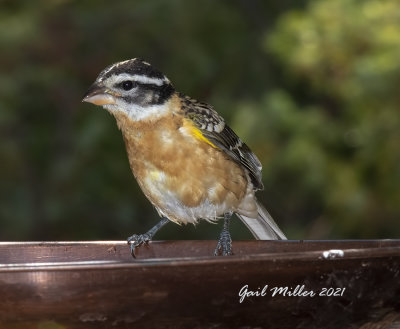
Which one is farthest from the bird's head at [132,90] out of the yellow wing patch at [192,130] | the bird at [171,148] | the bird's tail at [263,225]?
the bird's tail at [263,225]

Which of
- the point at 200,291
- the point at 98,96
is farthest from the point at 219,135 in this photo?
the point at 200,291

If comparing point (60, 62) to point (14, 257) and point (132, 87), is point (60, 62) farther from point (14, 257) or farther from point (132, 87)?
point (14, 257)

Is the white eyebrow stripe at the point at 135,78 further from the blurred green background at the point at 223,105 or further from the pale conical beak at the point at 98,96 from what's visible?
the blurred green background at the point at 223,105

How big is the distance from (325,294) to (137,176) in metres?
1.82

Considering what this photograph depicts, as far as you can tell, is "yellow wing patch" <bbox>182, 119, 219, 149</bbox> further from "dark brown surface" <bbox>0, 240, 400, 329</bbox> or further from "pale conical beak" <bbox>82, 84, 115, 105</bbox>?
"dark brown surface" <bbox>0, 240, 400, 329</bbox>

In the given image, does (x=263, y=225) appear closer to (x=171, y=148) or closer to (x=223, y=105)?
(x=171, y=148)

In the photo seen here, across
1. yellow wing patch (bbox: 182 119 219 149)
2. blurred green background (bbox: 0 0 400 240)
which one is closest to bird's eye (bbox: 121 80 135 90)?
yellow wing patch (bbox: 182 119 219 149)

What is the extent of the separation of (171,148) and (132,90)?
33cm

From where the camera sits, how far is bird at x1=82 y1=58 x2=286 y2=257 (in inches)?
143

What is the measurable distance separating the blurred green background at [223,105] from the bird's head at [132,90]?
8.51 ft

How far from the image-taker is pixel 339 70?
661 cm

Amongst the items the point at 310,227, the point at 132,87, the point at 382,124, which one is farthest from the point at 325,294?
the point at 310,227

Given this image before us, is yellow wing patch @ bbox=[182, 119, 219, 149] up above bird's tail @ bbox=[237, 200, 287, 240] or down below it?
above

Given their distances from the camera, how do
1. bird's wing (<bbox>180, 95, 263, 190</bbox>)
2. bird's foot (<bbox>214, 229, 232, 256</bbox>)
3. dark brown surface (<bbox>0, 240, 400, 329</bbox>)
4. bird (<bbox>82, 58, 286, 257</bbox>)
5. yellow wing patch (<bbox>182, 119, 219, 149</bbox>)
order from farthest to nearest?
bird's wing (<bbox>180, 95, 263, 190</bbox>)
yellow wing patch (<bbox>182, 119, 219, 149</bbox>)
bird (<bbox>82, 58, 286, 257</bbox>)
bird's foot (<bbox>214, 229, 232, 256</bbox>)
dark brown surface (<bbox>0, 240, 400, 329</bbox>)
